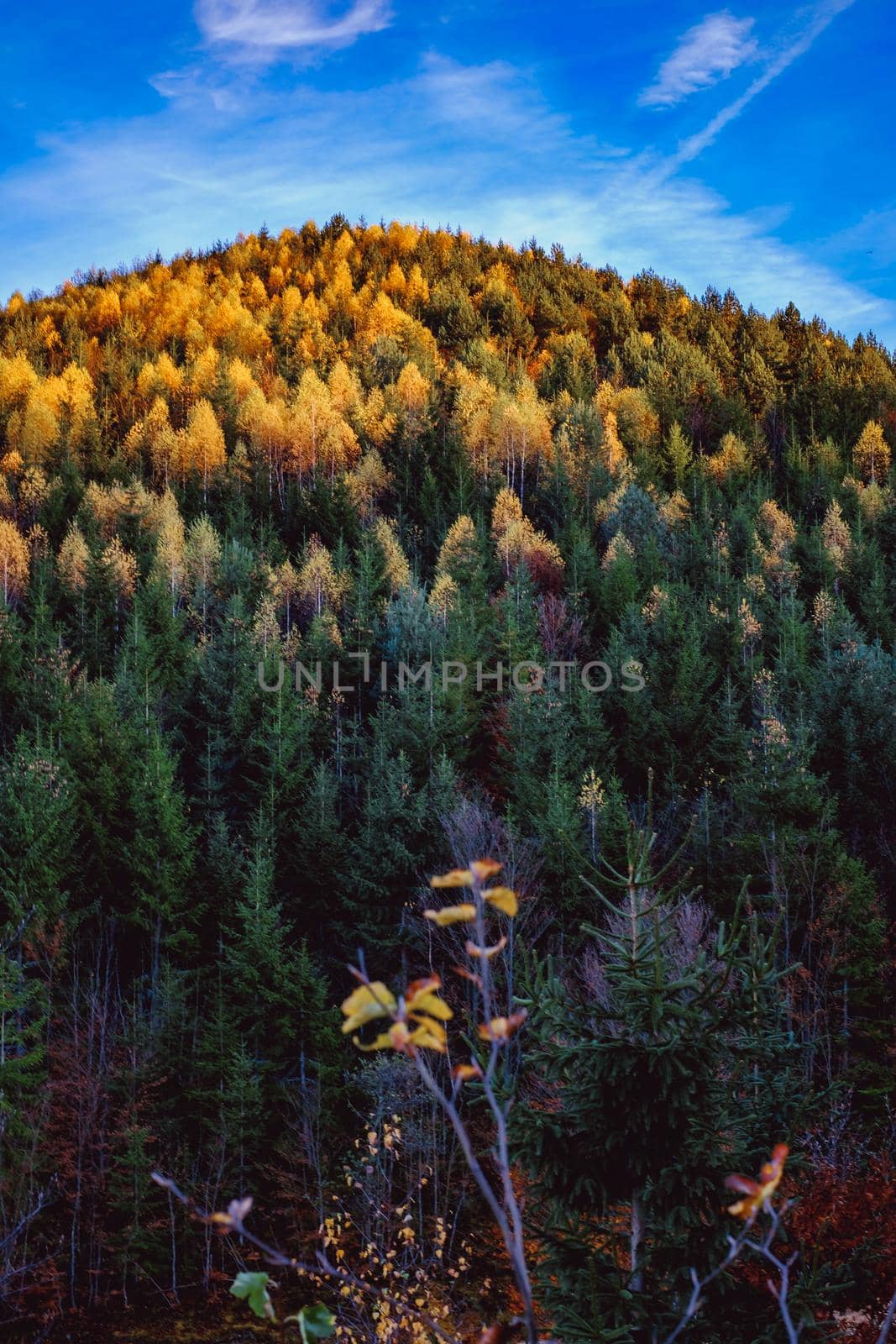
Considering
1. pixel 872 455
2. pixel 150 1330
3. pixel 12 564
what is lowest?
pixel 150 1330

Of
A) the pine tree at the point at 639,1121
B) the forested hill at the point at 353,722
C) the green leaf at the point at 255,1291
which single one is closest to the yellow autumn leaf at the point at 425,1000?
the green leaf at the point at 255,1291

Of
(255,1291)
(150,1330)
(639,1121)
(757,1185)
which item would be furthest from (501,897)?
(150,1330)

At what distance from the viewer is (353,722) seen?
34719 mm

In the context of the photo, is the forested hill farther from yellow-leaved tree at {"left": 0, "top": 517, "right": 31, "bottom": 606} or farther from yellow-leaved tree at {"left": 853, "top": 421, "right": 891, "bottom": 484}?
yellow-leaved tree at {"left": 853, "top": 421, "right": 891, "bottom": 484}

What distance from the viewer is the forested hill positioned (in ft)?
71.7

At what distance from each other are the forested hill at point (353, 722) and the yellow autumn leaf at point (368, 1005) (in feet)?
13.1

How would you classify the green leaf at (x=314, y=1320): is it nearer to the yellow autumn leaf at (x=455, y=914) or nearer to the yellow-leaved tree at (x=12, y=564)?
the yellow autumn leaf at (x=455, y=914)

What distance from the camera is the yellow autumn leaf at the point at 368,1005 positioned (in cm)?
164

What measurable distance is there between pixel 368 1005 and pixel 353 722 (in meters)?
33.3

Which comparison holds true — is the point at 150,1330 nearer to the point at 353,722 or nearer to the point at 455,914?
the point at 353,722

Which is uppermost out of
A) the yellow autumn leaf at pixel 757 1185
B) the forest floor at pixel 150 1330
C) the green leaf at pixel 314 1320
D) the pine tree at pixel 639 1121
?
the yellow autumn leaf at pixel 757 1185

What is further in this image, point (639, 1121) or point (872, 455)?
point (872, 455)

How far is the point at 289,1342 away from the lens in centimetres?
1842

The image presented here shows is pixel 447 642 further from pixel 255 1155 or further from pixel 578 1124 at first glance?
pixel 578 1124
